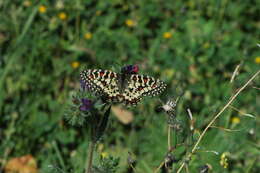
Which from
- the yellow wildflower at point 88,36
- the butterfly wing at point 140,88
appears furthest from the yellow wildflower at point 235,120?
the butterfly wing at point 140,88

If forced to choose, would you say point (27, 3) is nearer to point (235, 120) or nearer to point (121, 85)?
point (235, 120)

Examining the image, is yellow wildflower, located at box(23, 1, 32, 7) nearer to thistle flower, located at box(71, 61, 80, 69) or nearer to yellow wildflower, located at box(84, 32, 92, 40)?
yellow wildflower, located at box(84, 32, 92, 40)

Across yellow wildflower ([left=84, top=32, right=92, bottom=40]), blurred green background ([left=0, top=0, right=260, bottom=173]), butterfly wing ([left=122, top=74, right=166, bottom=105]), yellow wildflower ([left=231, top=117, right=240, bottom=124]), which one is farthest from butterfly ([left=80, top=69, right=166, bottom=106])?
yellow wildflower ([left=84, top=32, right=92, bottom=40])

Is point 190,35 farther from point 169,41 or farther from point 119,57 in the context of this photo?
point 119,57

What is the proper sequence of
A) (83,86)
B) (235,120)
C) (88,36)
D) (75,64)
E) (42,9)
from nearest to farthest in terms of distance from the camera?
(83,86)
(235,120)
(75,64)
(88,36)
(42,9)

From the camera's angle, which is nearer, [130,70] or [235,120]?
[130,70]

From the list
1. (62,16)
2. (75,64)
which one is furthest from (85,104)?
(62,16)

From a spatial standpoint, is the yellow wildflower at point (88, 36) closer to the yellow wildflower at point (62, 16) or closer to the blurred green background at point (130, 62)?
the blurred green background at point (130, 62)
